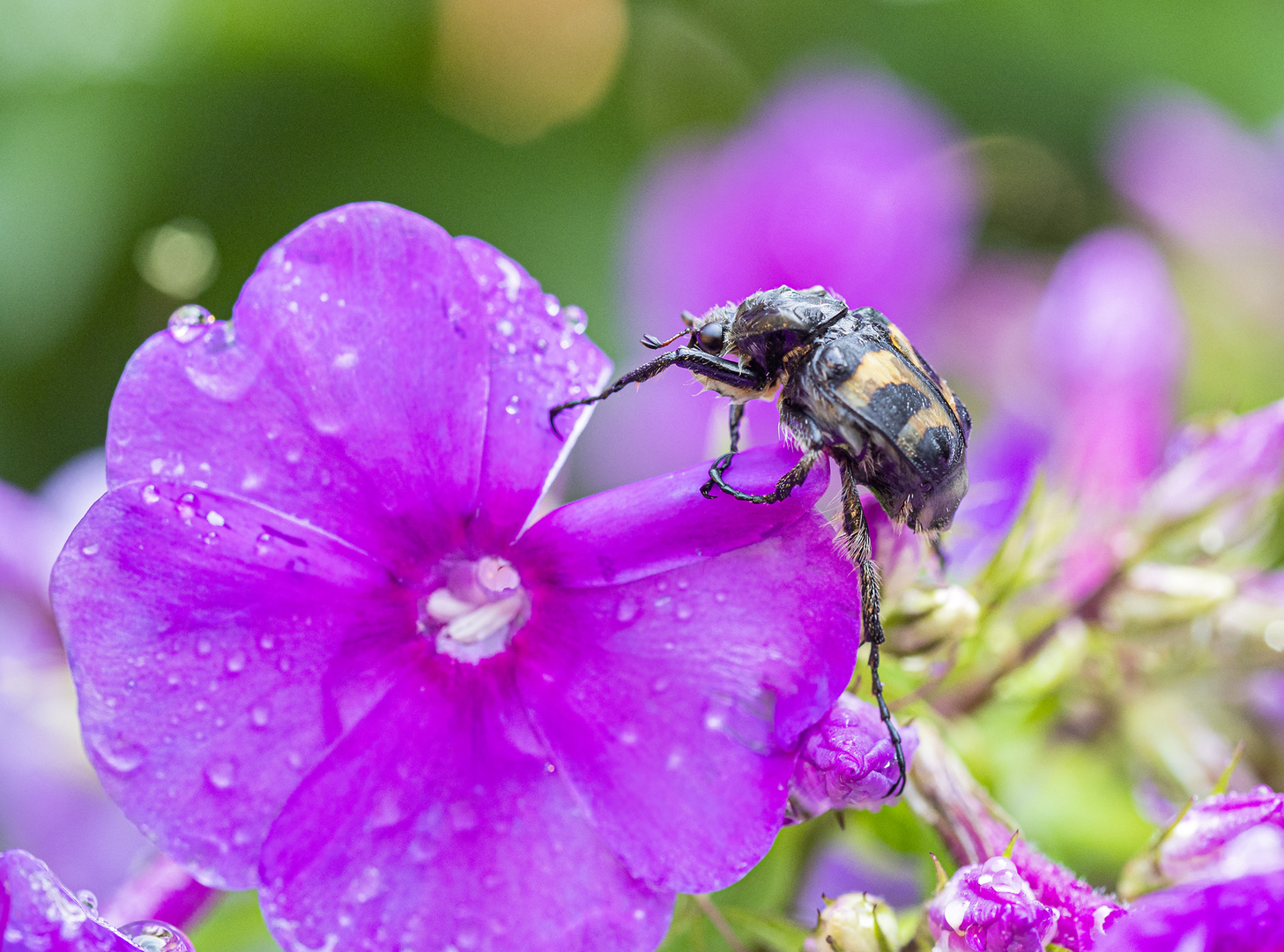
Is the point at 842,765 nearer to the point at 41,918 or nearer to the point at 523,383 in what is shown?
the point at 523,383

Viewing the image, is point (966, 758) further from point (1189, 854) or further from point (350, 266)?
point (350, 266)

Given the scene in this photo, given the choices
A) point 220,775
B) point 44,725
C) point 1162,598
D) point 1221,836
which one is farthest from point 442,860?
point 44,725

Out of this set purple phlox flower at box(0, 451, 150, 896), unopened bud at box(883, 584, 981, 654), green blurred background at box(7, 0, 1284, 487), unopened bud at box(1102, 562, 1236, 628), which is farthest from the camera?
green blurred background at box(7, 0, 1284, 487)

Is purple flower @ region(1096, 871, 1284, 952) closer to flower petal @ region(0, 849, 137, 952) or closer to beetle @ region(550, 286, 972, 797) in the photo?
beetle @ region(550, 286, 972, 797)

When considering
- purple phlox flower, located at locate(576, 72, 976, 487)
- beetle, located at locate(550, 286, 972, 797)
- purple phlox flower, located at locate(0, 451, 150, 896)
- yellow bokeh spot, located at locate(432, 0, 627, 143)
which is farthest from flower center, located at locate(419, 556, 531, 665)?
yellow bokeh spot, located at locate(432, 0, 627, 143)

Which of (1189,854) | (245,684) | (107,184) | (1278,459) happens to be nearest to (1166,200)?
(1278,459)

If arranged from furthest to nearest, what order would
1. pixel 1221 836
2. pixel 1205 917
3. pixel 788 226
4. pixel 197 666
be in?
pixel 788 226
pixel 1221 836
pixel 197 666
pixel 1205 917

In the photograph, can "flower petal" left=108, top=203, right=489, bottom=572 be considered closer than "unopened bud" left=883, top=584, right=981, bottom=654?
Yes
